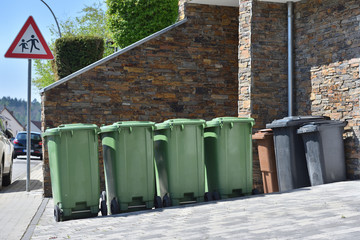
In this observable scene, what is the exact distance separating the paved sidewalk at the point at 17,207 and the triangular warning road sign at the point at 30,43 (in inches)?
109

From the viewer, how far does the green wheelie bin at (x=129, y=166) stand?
757cm

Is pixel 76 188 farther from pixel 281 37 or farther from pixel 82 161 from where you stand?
pixel 281 37

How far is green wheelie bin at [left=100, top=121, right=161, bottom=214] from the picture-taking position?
7570 millimetres

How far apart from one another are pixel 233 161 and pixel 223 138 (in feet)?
1.23

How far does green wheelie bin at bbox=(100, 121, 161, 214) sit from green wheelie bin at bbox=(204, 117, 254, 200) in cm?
96

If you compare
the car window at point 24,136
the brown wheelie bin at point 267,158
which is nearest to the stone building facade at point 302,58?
the brown wheelie bin at point 267,158

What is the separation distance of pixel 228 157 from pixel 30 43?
5.03m

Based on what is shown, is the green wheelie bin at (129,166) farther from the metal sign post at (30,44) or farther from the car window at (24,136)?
the car window at (24,136)

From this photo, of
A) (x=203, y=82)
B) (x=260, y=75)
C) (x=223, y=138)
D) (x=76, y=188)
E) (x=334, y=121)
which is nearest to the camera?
(x=76, y=188)

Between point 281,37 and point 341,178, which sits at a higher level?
point 281,37

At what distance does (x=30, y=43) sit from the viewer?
10.9 metres

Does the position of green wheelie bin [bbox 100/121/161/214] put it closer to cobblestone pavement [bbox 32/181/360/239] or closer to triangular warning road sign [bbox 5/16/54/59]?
cobblestone pavement [bbox 32/181/360/239]

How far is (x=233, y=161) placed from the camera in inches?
321

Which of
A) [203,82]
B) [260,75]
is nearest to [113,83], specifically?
[203,82]
